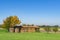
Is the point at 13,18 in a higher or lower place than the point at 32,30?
higher

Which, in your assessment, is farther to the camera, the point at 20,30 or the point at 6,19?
the point at 6,19

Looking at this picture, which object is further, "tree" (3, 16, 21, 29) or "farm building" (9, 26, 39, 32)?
"tree" (3, 16, 21, 29)

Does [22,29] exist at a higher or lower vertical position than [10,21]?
lower

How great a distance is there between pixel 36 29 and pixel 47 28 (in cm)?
740

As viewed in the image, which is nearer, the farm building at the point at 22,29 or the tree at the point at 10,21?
the farm building at the point at 22,29

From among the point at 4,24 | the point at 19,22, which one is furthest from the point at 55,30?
the point at 4,24

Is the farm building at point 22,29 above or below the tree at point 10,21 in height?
below

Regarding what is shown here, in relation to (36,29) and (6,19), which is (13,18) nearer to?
(6,19)

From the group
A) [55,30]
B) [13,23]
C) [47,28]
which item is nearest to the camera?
[55,30]

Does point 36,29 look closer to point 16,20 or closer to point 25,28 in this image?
point 25,28

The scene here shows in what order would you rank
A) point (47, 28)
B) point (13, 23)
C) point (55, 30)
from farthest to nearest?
point (13, 23) < point (47, 28) < point (55, 30)

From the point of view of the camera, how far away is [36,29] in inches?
3868

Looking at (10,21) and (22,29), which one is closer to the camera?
(22,29)

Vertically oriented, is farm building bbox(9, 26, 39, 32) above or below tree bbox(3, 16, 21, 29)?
below
